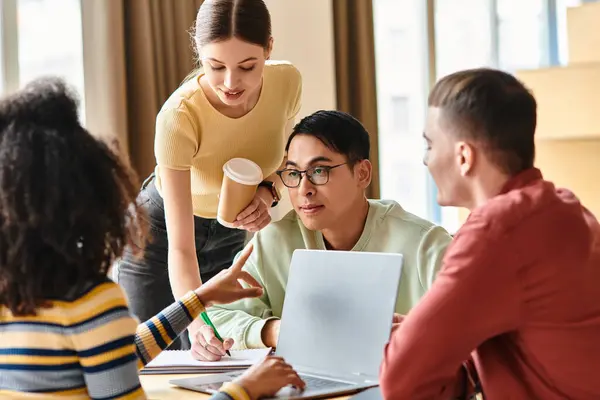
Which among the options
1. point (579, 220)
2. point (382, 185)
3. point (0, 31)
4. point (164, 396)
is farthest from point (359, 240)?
point (382, 185)

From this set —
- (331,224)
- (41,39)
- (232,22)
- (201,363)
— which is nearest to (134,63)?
(41,39)

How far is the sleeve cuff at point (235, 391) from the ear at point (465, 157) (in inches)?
18.7

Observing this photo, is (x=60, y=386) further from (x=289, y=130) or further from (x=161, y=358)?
(x=289, y=130)

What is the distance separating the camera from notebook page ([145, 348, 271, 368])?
167 centimetres

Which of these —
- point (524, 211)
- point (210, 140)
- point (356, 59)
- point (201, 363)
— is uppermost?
point (356, 59)

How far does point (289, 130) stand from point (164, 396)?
3.41 feet

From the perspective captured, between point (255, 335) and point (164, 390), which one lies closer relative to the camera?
point (164, 390)

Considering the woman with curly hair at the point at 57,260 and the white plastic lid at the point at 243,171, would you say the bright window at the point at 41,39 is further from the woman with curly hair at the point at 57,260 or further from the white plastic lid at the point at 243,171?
the woman with curly hair at the point at 57,260

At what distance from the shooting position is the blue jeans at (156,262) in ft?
7.73

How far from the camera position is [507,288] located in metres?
1.15

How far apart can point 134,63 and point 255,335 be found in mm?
1840

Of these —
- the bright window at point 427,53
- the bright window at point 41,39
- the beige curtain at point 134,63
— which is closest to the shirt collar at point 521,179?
the beige curtain at point 134,63

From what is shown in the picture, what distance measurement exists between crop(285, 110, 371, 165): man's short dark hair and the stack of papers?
528 mm

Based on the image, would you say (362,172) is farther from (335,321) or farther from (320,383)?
(320,383)
